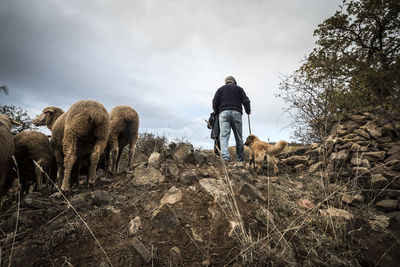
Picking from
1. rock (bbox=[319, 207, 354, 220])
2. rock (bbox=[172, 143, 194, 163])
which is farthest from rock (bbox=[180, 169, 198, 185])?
rock (bbox=[319, 207, 354, 220])

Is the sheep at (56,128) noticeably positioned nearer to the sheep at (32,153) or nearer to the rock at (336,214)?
the sheep at (32,153)

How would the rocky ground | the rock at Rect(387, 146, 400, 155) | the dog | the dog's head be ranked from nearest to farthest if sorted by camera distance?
the rocky ground, the rock at Rect(387, 146, 400, 155), the dog, the dog's head

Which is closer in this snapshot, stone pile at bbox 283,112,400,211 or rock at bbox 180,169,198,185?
rock at bbox 180,169,198,185

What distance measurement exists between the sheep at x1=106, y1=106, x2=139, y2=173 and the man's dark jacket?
115 inches

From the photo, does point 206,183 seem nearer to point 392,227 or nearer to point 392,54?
point 392,227

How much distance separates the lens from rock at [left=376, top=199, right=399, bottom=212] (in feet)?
11.4

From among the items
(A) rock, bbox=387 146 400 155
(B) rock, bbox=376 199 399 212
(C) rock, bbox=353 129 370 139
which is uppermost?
(C) rock, bbox=353 129 370 139

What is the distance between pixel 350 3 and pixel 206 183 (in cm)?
1387

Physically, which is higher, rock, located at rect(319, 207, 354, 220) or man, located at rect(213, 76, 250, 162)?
man, located at rect(213, 76, 250, 162)

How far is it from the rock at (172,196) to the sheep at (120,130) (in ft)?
9.19

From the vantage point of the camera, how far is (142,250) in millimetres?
1943

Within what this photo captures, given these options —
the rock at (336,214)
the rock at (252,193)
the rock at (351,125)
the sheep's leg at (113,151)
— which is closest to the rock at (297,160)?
the rock at (351,125)

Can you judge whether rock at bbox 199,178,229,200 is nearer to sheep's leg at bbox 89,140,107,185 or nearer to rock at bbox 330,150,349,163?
sheep's leg at bbox 89,140,107,185

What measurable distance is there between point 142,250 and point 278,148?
177 inches
